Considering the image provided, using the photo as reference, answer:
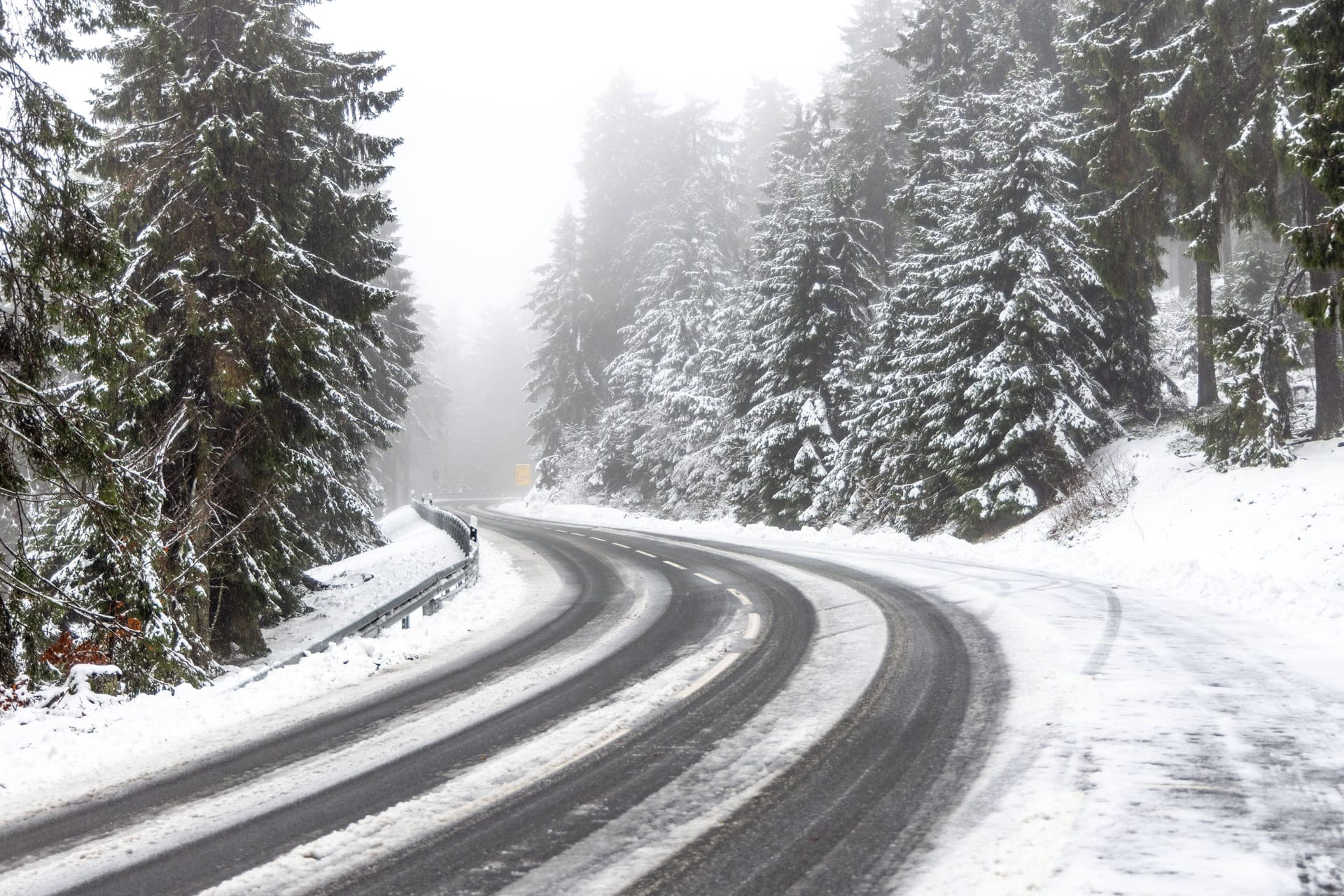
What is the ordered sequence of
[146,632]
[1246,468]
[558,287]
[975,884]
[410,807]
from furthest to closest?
[558,287] → [1246,468] → [146,632] → [410,807] → [975,884]

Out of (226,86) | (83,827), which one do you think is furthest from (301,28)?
(83,827)

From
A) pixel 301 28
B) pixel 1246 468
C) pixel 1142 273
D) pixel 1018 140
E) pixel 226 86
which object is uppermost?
pixel 301 28

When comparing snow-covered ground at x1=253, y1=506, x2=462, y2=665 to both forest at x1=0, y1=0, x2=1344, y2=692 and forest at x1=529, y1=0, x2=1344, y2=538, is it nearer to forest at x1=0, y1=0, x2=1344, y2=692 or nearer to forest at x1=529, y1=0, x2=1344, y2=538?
forest at x1=0, y1=0, x2=1344, y2=692

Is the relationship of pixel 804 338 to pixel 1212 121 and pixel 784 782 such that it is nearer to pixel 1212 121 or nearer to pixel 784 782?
pixel 1212 121

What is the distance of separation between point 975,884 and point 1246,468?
1501 cm

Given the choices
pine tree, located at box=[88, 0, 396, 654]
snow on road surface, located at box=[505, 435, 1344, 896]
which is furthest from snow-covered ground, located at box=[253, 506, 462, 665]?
snow on road surface, located at box=[505, 435, 1344, 896]

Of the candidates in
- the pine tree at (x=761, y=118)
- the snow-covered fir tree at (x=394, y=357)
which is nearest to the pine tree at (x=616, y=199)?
the pine tree at (x=761, y=118)

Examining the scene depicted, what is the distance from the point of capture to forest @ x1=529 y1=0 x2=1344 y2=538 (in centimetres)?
1525

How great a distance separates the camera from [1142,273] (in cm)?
1867

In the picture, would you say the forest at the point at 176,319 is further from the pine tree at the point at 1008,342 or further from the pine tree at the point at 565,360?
the pine tree at the point at 565,360

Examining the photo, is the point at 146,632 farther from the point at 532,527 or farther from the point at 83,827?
the point at 532,527

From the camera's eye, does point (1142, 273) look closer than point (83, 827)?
No

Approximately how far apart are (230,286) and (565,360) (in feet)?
107

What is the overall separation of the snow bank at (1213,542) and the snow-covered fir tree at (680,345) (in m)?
14.1
